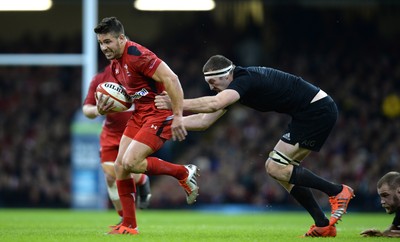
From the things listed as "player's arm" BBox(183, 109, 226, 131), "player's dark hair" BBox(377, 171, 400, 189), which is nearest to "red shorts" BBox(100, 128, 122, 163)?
"player's arm" BBox(183, 109, 226, 131)

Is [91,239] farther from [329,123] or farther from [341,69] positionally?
[341,69]

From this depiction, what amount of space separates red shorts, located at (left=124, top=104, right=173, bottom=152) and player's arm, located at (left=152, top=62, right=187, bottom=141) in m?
0.35

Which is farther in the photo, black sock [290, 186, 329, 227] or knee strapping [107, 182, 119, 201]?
knee strapping [107, 182, 119, 201]

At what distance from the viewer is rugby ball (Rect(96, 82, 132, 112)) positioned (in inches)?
320

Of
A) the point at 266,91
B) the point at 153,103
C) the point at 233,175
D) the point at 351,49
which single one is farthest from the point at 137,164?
the point at 351,49

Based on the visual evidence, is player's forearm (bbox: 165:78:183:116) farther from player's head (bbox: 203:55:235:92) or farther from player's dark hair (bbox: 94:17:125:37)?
player's dark hair (bbox: 94:17:125:37)

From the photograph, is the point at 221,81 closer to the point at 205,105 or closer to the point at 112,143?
the point at 205,105

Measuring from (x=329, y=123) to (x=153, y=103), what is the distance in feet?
5.64

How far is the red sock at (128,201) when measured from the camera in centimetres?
818

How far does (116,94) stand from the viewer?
8148 mm

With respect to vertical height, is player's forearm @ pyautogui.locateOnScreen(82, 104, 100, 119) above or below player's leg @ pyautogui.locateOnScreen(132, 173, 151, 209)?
above

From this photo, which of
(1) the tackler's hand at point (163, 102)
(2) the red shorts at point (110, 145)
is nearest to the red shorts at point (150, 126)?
(1) the tackler's hand at point (163, 102)

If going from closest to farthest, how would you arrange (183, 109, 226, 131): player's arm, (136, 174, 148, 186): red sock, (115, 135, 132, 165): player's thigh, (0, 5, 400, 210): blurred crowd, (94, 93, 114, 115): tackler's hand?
(94, 93, 114, 115): tackler's hand, (115, 135, 132, 165): player's thigh, (183, 109, 226, 131): player's arm, (136, 174, 148, 186): red sock, (0, 5, 400, 210): blurred crowd

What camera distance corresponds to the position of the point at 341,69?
70.3ft
